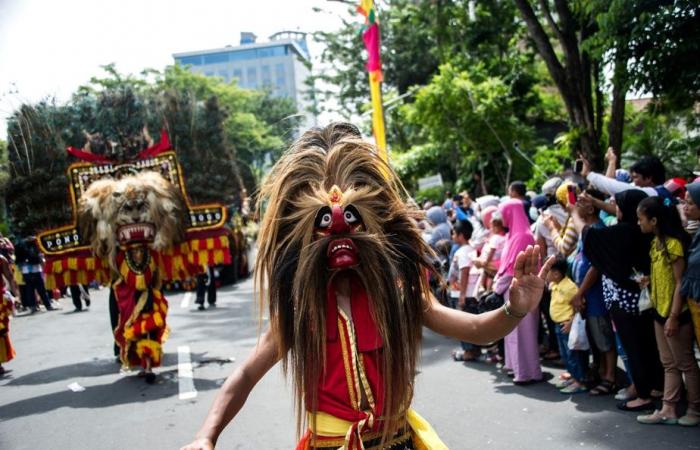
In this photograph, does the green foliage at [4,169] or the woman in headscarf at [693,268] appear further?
the green foliage at [4,169]

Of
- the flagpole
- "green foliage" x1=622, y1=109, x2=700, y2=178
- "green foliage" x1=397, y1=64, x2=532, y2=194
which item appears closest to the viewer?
the flagpole

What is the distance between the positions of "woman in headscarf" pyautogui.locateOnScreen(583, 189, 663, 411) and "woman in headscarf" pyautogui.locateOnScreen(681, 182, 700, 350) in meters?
0.48

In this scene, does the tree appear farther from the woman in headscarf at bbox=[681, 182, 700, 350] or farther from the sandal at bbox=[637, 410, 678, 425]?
the sandal at bbox=[637, 410, 678, 425]

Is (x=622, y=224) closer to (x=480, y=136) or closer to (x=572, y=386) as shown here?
(x=572, y=386)

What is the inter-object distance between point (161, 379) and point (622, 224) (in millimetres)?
5276

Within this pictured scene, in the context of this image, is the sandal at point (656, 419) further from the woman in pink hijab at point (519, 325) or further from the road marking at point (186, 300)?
the road marking at point (186, 300)

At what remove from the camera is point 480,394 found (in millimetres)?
6227

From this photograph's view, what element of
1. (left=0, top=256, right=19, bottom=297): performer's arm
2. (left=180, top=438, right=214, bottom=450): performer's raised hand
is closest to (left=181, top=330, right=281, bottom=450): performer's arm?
(left=180, top=438, right=214, bottom=450): performer's raised hand

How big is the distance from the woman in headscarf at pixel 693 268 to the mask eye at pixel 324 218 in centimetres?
308

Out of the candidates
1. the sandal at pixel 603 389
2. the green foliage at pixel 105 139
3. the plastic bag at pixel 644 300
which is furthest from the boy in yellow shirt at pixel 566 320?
the green foliage at pixel 105 139

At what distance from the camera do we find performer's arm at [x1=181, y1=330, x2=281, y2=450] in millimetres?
2420

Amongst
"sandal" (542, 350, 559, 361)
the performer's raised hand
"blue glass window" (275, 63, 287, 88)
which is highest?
"blue glass window" (275, 63, 287, 88)

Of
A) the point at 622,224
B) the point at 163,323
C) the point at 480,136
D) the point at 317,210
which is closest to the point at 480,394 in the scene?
the point at 622,224

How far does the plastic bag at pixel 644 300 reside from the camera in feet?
17.0
